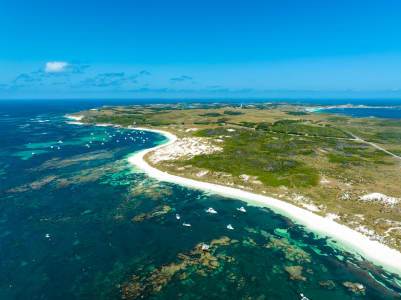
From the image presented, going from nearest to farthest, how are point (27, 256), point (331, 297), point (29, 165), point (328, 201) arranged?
point (331, 297), point (27, 256), point (328, 201), point (29, 165)

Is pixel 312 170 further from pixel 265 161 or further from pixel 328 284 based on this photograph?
pixel 328 284

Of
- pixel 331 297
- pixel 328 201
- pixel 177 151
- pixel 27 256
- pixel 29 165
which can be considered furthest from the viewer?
pixel 177 151

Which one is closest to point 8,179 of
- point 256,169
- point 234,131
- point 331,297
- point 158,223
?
point 158,223

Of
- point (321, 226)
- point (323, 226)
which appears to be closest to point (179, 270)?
point (321, 226)

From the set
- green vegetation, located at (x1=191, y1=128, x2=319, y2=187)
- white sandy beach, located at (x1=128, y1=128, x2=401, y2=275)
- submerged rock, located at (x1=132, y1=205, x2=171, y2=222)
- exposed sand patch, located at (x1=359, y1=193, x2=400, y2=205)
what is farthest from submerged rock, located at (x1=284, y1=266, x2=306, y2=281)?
green vegetation, located at (x1=191, y1=128, x2=319, y2=187)

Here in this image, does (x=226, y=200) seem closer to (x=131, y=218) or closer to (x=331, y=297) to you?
(x=131, y=218)
